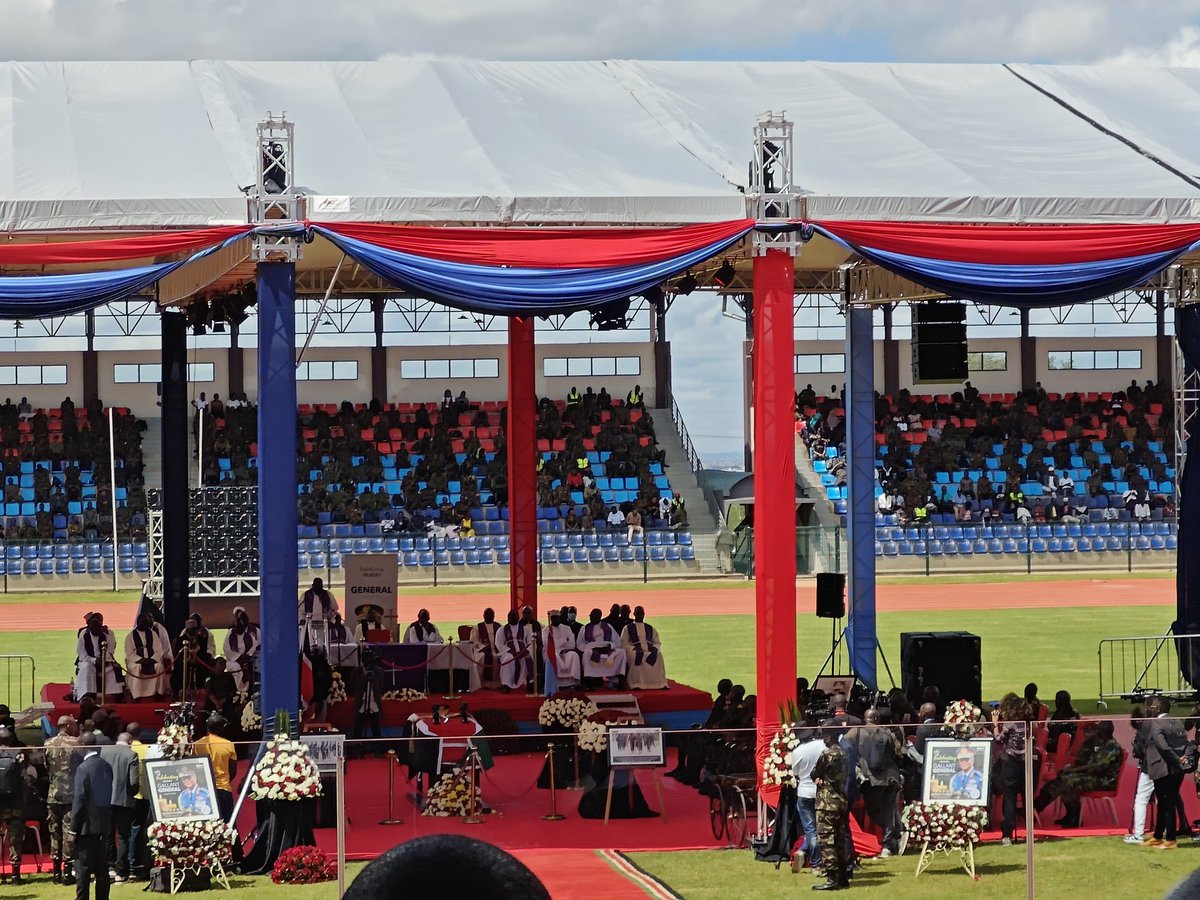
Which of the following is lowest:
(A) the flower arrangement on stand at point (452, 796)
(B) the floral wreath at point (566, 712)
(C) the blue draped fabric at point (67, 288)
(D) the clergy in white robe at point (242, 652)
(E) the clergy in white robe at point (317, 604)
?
(A) the flower arrangement on stand at point (452, 796)

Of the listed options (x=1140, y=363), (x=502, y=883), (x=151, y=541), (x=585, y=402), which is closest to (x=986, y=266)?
(x=502, y=883)

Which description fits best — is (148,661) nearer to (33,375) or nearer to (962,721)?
(962,721)

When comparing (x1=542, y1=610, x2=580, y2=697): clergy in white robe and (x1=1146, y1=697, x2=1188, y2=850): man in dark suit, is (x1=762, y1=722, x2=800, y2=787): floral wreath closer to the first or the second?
(x1=1146, y1=697, x2=1188, y2=850): man in dark suit

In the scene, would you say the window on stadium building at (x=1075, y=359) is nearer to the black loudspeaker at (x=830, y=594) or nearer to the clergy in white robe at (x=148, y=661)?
the black loudspeaker at (x=830, y=594)

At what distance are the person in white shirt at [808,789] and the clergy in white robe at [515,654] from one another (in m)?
9.32

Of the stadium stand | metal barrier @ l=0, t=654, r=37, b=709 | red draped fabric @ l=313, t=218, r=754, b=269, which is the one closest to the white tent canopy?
red draped fabric @ l=313, t=218, r=754, b=269

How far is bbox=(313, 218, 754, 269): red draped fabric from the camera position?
1652 centimetres

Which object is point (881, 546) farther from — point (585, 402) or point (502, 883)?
point (502, 883)

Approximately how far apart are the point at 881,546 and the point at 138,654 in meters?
30.0

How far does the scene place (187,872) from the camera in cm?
1459

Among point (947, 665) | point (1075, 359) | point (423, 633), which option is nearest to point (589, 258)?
point (947, 665)

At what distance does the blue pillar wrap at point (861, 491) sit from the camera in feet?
77.1

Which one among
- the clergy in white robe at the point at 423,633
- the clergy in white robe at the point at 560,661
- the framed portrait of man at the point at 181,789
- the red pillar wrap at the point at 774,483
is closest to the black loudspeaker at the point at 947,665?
the clergy in white robe at the point at 560,661

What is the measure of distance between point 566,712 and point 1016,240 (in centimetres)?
751
